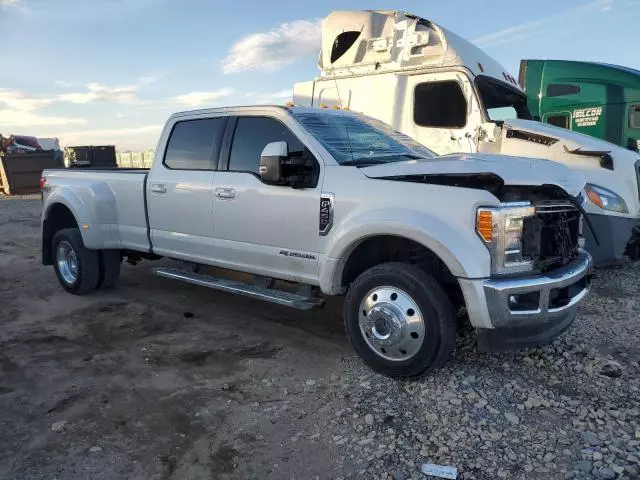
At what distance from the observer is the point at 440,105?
23.6 feet

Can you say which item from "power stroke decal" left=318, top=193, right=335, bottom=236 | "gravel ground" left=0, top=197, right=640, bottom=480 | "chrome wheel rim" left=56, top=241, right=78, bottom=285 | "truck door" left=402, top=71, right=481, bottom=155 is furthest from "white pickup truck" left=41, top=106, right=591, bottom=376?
"truck door" left=402, top=71, right=481, bottom=155

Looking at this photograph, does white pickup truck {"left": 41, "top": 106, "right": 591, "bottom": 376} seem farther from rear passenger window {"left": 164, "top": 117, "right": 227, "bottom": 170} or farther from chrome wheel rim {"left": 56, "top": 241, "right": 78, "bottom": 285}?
chrome wheel rim {"left": 56, "top": 241, "right": 78, "bottom": 285}

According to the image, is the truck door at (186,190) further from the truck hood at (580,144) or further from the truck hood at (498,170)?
the truck hood at (580,144)

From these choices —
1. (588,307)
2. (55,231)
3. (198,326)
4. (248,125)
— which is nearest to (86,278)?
(55,231)

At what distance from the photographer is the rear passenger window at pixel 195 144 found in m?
4.86

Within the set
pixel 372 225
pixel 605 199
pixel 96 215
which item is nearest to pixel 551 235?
pixel 372 225

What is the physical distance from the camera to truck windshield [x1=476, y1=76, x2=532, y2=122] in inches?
279

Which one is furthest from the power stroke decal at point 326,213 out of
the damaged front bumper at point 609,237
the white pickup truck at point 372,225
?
the damaged front bumper at point 609,237

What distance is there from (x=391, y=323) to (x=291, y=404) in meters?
0.86

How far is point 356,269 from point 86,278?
3.58 metres

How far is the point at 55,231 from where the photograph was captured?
6.52 m

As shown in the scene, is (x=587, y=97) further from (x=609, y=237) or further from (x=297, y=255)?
(x=297, y=255)

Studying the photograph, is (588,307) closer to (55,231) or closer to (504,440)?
(504,440)

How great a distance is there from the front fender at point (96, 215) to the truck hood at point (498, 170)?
10.8ft
